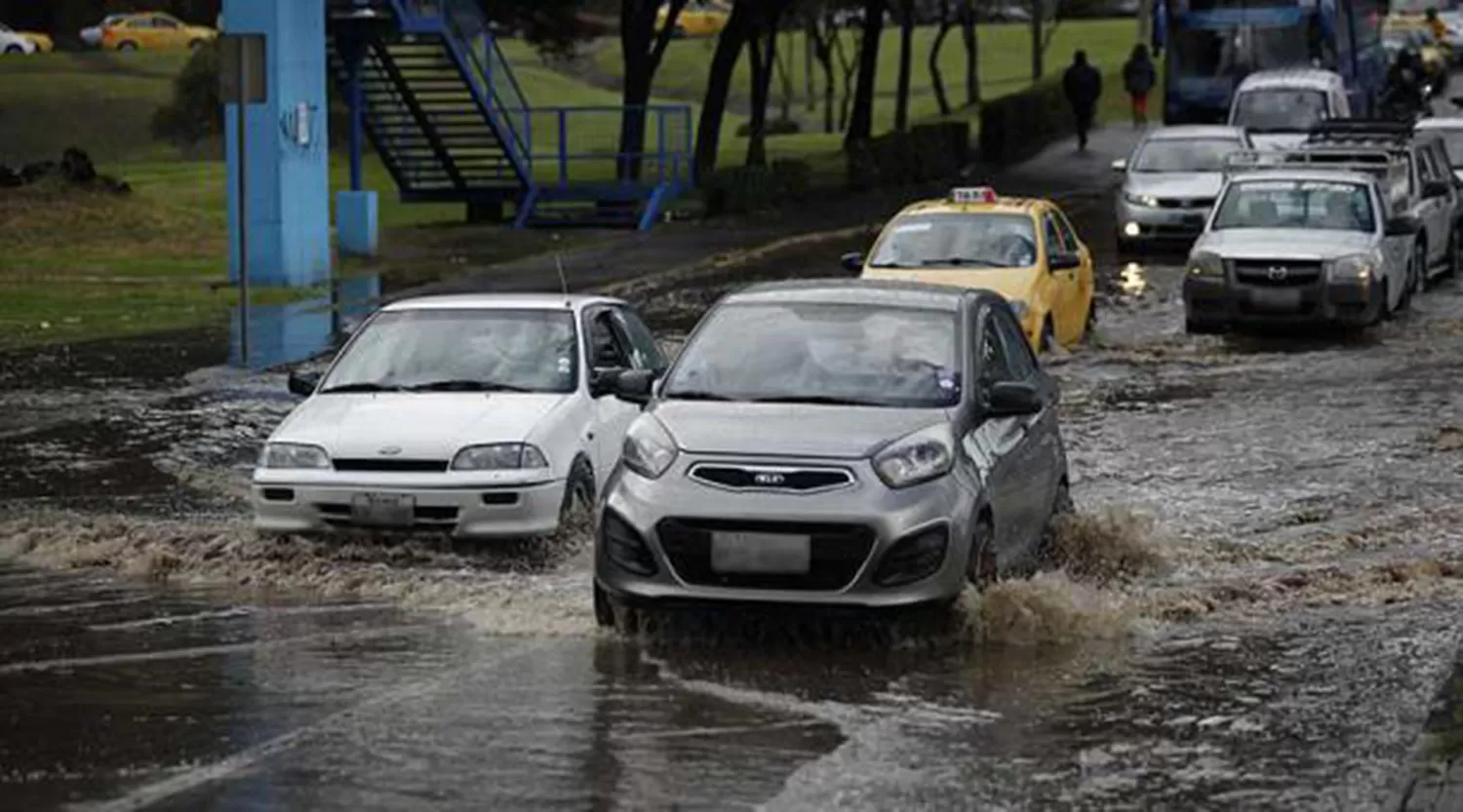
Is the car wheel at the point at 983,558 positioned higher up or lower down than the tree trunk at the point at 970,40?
higher up

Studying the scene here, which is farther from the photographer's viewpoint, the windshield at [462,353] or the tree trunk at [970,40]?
the tree trunk at [970,40]

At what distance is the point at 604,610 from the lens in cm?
1198

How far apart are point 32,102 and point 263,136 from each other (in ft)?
61.9

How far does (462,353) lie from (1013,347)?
3451 mm

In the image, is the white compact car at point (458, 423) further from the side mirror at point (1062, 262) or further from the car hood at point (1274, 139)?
the car hood at point (1274, 139)

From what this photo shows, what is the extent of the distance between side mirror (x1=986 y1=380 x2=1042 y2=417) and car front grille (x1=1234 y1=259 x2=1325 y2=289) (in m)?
14.8

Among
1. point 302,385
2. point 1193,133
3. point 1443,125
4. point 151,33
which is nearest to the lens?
point 302,385

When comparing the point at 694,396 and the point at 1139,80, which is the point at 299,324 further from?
the point at 1139,80

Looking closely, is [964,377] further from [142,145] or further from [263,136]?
[142,145]


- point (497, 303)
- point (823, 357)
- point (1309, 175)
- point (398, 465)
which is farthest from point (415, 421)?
point (1309, 175)

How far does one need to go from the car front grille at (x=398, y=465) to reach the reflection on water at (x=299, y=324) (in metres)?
10.6

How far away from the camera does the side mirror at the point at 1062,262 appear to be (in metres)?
23.4

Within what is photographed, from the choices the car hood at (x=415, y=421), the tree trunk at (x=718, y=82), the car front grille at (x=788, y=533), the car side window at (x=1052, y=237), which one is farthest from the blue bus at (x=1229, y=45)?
the car front grille at (x=788, y=533)

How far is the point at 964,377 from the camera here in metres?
12.3
